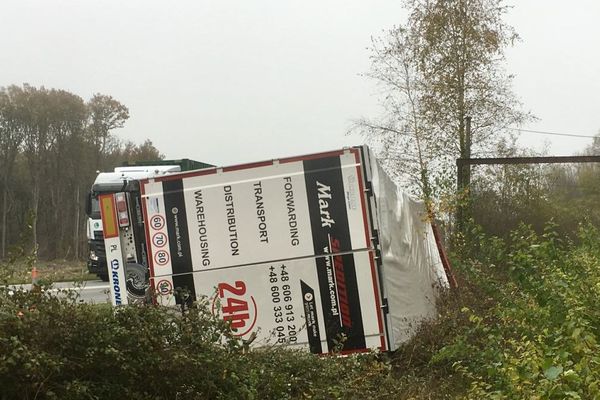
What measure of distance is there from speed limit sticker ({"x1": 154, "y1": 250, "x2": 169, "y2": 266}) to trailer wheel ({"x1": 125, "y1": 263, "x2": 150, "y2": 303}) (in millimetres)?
529

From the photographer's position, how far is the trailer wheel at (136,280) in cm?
730

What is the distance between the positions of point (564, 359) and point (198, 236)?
398 centimetres

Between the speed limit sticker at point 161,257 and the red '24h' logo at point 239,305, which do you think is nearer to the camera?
the red '24h' logo at point 239,305

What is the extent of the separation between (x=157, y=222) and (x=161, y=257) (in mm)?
358

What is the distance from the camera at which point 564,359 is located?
3.62 meters

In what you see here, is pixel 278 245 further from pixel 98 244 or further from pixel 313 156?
pixel 98 244

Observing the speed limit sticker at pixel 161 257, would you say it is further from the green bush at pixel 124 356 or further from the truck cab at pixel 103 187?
the truck cab at pixel 103 187

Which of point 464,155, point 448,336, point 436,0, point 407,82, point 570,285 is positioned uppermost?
point 436,0

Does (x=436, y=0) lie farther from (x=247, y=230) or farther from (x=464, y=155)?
(x=247, y=230)

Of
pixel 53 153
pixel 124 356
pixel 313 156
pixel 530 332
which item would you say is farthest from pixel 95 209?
pixel 53 153

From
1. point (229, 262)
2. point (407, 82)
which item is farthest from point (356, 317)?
point (407, 82)

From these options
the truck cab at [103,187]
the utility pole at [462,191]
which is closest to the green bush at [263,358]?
the utility pole at [462,191]

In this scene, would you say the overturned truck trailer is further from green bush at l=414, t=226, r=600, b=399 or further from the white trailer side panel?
green bush at l=414, t=226, r=600, b=399

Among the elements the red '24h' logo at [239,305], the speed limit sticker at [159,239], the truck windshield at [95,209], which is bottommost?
the red '24h' logo at [239,305]
